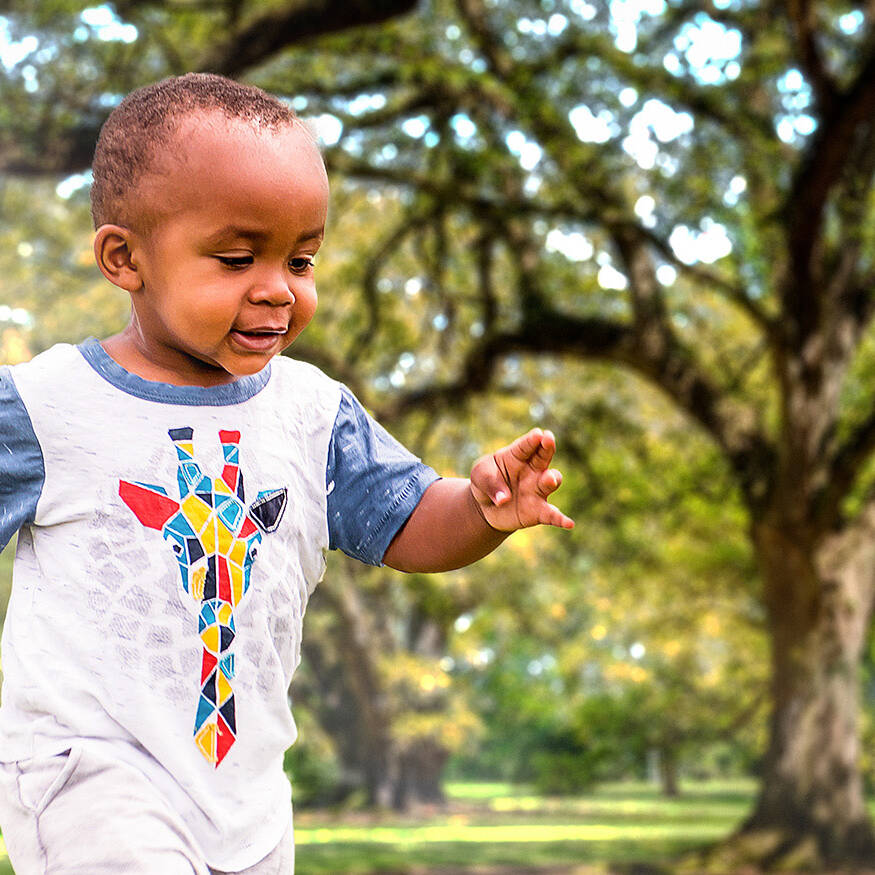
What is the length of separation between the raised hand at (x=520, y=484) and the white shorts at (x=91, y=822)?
0.61m

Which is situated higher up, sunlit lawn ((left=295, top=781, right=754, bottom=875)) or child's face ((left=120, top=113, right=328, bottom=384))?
child's face ((left=120, top=113, right=328, bottom=384))

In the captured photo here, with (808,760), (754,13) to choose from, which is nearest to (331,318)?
(754,13)

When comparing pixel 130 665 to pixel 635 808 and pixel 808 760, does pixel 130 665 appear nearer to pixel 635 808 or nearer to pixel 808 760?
pixel 808 760

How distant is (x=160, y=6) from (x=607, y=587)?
9875 mm

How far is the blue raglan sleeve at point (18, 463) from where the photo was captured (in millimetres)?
1710

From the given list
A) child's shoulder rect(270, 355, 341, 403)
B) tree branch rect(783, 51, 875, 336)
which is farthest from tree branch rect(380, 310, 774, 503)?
child's shoulder rect(270, 355, 341, 403)

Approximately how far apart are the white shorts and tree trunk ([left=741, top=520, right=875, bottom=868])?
9.85 meters

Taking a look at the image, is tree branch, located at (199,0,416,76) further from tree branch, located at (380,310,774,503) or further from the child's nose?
the child's nose

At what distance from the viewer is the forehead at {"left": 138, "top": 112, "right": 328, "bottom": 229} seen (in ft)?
5.54

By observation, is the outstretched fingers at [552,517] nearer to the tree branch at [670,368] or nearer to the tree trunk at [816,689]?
the tree branch at [670,368]

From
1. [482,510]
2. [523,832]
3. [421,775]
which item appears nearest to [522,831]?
[523,832]

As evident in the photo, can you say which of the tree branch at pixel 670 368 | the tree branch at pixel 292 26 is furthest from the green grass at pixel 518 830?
the tree branch at pixel 292 26

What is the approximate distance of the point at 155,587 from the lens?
5.57ft

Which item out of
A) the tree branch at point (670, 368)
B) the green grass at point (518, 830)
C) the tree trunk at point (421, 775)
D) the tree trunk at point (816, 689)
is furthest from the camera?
the tree trunk at point (421, 775)
